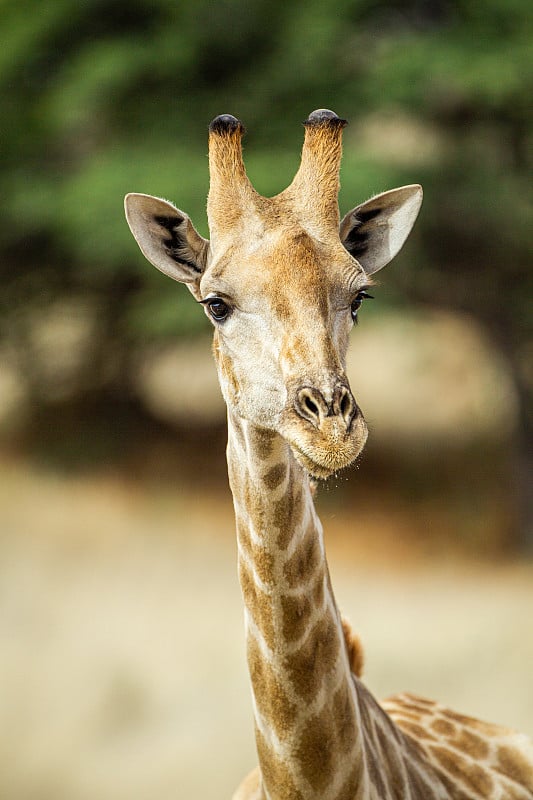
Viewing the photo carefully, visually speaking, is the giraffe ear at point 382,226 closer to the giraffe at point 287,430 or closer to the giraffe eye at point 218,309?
the giraffe at point 287,430

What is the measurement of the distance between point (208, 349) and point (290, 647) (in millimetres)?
10833

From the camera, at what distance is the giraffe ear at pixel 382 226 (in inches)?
119

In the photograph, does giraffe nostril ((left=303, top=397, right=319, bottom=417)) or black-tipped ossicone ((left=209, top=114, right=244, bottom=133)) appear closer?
giraffe nostril ((left=303, top=397, right=319, bottom=417))

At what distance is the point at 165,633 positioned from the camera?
9570 millimetres

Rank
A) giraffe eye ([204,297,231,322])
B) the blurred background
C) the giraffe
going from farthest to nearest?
the blurred background
giraffe eye ([204,297,231,322])
the giraffe

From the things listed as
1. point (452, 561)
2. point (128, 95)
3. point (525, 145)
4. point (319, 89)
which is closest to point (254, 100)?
point (319, 89)

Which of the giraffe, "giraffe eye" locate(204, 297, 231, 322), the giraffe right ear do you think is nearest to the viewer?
the giraffe

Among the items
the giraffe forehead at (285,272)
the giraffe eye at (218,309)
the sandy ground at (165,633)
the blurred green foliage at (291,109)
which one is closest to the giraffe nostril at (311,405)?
the giraffe forehead at (285,272)

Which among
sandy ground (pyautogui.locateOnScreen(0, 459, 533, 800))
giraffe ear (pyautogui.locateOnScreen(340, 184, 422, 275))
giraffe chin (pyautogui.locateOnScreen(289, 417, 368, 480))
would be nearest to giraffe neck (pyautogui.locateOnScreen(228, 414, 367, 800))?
giraffe chin (pyautogui.locateOnScreen(289, 417, 368, 480))

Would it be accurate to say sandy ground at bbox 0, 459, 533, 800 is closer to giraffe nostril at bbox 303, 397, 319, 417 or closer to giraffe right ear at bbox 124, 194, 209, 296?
giraffe right ear at bbox 124, 194, 209, 296

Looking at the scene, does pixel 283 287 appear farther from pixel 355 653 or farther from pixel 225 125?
pixel 355 653

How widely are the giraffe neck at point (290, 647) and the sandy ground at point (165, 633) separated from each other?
4967 mm

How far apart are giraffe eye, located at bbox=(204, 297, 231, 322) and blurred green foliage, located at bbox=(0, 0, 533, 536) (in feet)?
20.5

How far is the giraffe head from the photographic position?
2355 millimetres
